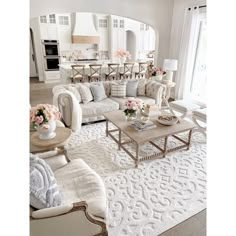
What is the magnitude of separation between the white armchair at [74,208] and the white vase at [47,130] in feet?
1.38

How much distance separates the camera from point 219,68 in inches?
19.1

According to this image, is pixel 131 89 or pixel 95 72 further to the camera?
pixel 95 72

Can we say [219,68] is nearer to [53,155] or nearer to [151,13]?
[53,155]

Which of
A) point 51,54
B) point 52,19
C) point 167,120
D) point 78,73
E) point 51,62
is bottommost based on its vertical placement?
point 167,120

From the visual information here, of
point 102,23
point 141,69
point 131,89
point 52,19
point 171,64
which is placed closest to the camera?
point 131,89

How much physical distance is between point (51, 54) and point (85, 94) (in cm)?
524

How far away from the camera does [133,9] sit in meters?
5.26

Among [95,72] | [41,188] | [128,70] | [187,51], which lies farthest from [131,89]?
[41,188]

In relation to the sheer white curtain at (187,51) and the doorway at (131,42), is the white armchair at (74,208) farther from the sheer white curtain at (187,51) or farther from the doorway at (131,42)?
the doorway at (131,42)

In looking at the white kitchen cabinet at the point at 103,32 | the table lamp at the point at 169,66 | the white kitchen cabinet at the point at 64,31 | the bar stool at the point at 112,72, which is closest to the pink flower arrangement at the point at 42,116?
the table lamp at the point at 169,66

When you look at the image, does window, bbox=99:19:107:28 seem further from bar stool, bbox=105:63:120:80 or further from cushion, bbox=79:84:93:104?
cushion, bbox=79:84:93:104

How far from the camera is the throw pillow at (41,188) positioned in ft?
4.48

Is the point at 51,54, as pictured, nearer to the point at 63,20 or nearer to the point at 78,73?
the point at 63,20
